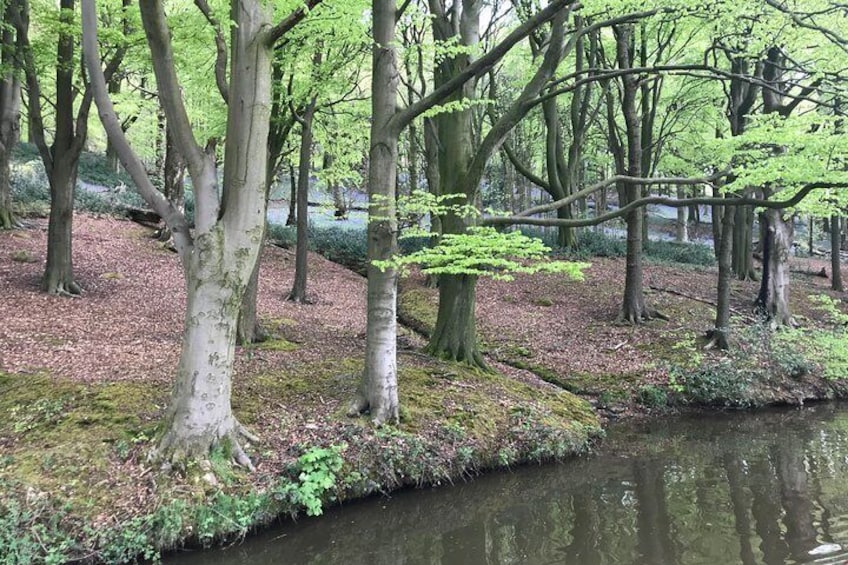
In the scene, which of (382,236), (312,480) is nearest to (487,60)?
(382,236)

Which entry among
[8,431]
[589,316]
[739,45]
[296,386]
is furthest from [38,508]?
[739,45]

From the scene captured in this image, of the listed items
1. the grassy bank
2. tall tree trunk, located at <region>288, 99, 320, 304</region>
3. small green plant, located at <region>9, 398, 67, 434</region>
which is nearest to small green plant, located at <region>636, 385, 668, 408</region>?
the grassy bank

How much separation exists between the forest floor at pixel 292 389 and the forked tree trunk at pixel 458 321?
0.31m

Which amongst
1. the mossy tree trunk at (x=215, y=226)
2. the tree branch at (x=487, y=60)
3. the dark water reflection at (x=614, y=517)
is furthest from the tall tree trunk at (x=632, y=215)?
the mossy tree trunk at (x=215, y=226)

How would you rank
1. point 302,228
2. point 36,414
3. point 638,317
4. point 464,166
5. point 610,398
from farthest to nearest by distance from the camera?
point 302,228
point 638,317
point 610,398
point 464,166
point 36,414

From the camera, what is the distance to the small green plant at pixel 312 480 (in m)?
5.27

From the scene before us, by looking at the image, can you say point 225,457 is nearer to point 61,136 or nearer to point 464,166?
point 464,166

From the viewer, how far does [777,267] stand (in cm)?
1280

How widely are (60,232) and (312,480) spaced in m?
7.78

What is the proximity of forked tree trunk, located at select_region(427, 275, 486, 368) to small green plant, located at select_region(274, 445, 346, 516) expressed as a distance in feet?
11.1

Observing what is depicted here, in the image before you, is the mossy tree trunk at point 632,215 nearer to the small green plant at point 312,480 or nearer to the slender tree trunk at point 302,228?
the slender tree trunk at point 302,228

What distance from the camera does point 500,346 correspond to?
11.5 m

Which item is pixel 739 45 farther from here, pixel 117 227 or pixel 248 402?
pixel 117 227

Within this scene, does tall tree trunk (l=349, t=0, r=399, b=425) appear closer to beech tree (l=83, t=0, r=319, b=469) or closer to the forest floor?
the forest floor
